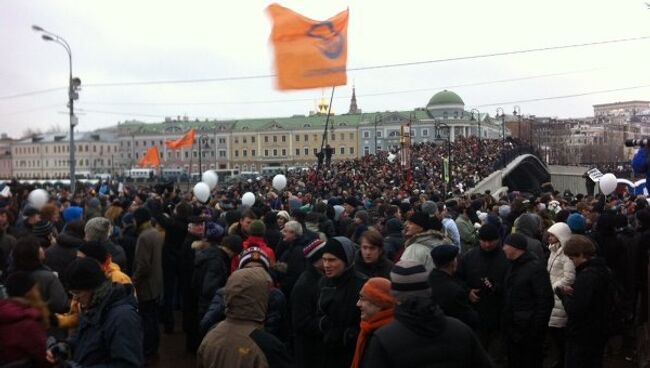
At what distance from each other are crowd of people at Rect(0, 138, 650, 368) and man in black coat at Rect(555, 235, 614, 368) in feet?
0.04

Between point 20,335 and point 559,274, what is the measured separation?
507 centimetres

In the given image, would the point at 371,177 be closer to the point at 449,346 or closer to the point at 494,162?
the point at 494,162

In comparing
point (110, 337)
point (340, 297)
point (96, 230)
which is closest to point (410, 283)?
point (340, 297)

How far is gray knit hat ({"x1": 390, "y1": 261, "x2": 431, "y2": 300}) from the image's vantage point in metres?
3.16

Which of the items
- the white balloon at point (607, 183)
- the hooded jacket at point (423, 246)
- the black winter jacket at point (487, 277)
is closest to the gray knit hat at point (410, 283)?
the hooded jacket at point (423, 246)

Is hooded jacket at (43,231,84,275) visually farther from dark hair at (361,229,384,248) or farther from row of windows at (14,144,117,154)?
row of windows at (14,144,117,154)

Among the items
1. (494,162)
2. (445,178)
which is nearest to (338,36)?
(445,178)

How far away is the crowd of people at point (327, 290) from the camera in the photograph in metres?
3.16

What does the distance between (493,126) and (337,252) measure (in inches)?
4245

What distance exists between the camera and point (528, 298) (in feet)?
18.6

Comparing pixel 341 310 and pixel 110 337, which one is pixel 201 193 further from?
pixel 110 337

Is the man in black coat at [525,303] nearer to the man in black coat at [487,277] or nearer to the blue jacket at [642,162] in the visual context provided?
the man in black coat at [487,277]

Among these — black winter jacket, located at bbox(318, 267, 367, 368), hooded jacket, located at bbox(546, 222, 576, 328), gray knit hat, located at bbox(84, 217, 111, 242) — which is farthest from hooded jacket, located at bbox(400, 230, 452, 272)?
gray knit hat, located at bbox(84, 217, 111, 242)

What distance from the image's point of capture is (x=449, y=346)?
3039 mm
